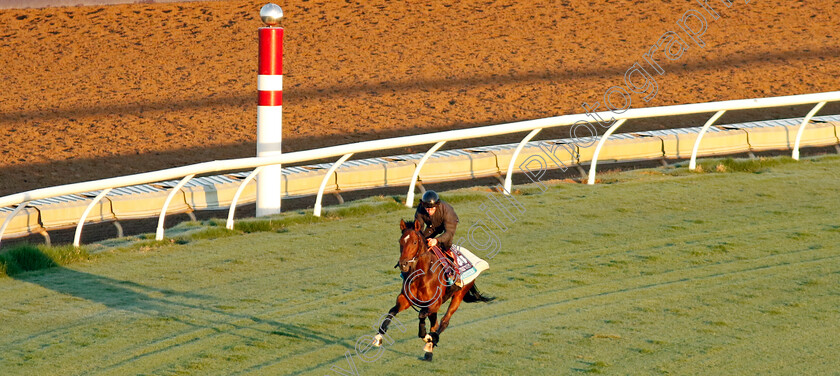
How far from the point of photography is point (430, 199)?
4.61 meters

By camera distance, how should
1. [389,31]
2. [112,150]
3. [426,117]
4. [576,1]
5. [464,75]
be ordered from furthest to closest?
1. [576,1]
2. [389,31]
3. [464,75]
4. [426,117]
5. [112,150]

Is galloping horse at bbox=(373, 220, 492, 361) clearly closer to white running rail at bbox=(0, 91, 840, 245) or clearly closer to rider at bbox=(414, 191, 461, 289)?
rider at bbox=(414, 191, 461, 289)

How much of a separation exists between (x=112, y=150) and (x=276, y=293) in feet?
19.3

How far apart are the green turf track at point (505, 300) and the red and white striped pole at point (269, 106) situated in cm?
58

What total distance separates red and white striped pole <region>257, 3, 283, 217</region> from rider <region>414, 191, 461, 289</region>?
9.99ft

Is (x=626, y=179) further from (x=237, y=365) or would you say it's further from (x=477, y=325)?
(x=237, y=365)

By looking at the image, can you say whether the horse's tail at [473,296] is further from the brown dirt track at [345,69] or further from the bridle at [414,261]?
the brown dirt track at [345,69]

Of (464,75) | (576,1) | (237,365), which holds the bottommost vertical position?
(237,365)

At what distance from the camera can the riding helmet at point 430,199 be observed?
4602 mm

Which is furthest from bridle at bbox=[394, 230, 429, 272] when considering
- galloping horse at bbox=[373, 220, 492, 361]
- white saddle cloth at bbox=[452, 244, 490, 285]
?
white saddle cloth at bbox=[452, 244, 490, 285]

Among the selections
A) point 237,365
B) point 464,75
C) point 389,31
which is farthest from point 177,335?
point 389,31

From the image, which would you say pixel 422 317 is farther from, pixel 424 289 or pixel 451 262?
pixel 451 262

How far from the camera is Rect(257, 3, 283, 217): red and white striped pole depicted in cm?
766

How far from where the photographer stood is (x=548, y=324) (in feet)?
17.8
